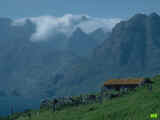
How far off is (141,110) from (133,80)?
80733 mm

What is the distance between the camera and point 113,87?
121938 millimetres

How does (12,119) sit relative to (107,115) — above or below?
below

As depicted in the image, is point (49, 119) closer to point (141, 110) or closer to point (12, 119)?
point (141, 110)

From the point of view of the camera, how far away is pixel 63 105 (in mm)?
82688

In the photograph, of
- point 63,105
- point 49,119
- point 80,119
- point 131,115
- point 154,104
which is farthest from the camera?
point 63,105

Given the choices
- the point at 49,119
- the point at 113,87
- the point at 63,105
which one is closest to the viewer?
the point at 49,119

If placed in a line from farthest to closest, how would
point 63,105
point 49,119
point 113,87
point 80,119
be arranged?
point 113,87 → point 63,105 → point 49,119 → point 80,119

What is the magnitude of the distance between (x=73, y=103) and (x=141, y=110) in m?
42.8

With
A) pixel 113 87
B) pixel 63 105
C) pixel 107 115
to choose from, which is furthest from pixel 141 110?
pixel 113 87

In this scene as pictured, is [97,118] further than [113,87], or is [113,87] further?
[113,87]

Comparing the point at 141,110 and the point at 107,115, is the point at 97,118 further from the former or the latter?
the point at 141,110

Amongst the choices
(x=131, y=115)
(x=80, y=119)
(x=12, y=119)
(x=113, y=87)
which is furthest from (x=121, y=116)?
(x=113, y=87)

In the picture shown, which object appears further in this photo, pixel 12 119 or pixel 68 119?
pixel 12 119

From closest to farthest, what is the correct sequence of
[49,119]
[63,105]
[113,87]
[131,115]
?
[131,115] → [49,119] → [63,105] → [113,87]
